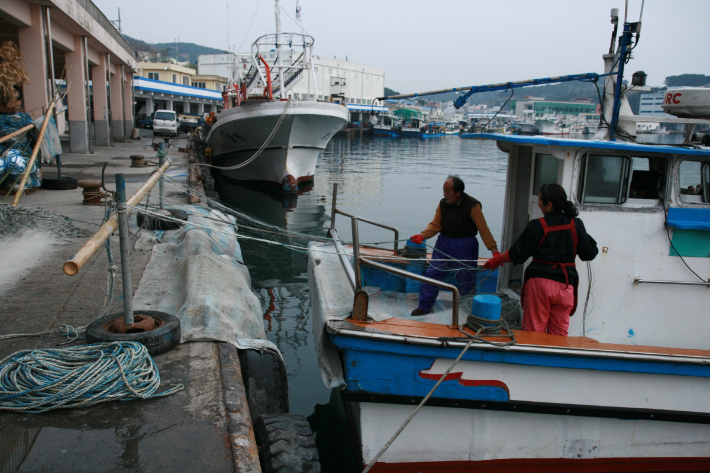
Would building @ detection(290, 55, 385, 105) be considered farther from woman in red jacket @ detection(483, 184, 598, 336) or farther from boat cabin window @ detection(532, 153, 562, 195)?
woman in red jacket @ detection(483, 184, 598, 336)

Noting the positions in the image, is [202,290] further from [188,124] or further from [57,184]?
[188,124]

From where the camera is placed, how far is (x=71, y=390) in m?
3.06

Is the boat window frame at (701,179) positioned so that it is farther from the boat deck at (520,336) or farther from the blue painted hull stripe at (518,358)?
the blue painted hull stripe at (518,358)

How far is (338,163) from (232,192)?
1493 cm

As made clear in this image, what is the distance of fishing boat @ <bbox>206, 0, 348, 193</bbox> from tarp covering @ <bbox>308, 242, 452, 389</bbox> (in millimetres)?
12650

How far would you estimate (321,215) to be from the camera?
16094 mm

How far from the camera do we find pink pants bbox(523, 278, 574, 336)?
156 inches

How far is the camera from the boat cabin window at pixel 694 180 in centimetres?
433

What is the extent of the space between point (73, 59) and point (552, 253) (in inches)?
805

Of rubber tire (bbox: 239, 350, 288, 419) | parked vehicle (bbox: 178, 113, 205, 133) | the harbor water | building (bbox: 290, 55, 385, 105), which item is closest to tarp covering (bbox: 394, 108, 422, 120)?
building (bbox: 290, 55, 385, 105)

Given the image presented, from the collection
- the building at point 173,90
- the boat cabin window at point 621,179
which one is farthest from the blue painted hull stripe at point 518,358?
the building at point 173,90

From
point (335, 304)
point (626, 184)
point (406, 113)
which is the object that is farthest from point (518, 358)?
point (406, 113)

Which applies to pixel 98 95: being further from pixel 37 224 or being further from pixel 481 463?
pixel 481 463

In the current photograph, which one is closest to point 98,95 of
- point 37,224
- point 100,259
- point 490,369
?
point 37,224
